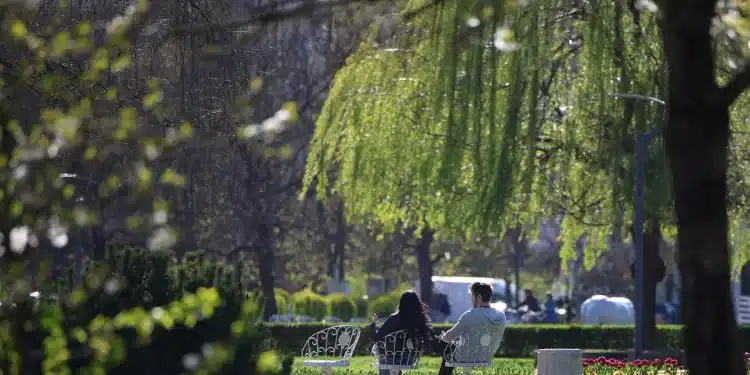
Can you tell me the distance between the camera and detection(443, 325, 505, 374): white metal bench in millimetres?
14383

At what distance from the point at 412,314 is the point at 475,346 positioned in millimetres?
758

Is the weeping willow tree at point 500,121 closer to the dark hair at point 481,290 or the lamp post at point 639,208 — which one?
the lamp post at point 639,208

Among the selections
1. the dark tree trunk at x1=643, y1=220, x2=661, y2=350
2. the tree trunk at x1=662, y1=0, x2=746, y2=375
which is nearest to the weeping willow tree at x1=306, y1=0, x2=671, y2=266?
the dark tree trunk at x1=643, y1=220, x2=661, y2=350

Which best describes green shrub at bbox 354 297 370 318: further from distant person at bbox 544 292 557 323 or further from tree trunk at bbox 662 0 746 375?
tree trunk at bbox 662 0 746 375

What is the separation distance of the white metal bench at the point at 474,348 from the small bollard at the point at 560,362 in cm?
87

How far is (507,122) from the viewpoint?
21.3m

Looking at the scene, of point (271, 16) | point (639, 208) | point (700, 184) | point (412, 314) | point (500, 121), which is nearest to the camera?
point (271, 16)

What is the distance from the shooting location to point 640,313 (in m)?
26.0

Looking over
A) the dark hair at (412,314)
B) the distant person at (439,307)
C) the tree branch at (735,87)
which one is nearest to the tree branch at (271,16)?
the tree branch at (735,87)

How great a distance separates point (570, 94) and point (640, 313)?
4.92 m

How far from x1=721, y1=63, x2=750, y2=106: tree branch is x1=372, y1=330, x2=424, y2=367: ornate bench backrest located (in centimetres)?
788

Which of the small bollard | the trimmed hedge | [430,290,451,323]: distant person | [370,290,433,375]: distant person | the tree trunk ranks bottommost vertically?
[430,290,451,323]: distant person

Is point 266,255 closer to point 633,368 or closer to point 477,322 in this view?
point 633,368

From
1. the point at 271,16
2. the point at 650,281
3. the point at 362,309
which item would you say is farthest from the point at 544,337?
the point at 271,16
